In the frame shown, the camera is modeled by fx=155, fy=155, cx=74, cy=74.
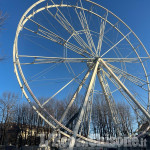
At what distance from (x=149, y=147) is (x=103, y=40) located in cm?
1057

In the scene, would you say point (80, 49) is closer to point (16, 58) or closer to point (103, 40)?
point (103, 40)

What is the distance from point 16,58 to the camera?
1196 cm

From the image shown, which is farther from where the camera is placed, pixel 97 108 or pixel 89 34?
pixel 97 108

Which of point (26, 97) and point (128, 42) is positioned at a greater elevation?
point (128, 42)

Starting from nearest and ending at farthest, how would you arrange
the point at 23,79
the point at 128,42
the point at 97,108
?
the point at 23,79 → the point at 128,42 → the point at 97,108

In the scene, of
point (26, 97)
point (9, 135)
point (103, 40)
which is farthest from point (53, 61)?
point (9, 135)

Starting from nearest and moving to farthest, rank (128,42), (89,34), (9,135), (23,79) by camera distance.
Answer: (23,79) < (89,34) < (128,42) < (9,135)

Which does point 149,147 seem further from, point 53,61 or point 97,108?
point 97,108

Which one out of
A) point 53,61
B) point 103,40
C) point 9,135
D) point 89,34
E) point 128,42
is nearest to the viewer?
point 53,61

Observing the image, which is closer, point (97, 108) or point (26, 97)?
point (26, 97)

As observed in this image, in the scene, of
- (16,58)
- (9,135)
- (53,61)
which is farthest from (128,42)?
(9,135)

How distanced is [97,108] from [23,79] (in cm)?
2707

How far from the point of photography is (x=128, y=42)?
17.4 m

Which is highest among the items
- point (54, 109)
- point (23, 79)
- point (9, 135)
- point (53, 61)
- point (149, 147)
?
point (53, 61)
